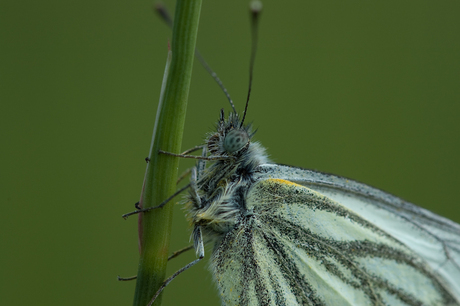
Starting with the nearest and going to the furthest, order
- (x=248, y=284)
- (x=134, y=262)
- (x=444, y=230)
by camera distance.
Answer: (x=248, y=284)
(x=444, y=230)
(x=134, y=262)

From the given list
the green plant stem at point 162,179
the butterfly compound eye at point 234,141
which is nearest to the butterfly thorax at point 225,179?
the butterfly compound eye at point 234,141

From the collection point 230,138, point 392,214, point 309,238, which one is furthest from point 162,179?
point 392,214

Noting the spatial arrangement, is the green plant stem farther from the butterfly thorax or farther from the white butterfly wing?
the white butterfly wing

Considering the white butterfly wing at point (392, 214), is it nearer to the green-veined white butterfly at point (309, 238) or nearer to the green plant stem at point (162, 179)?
the green-veined white butterfly at point (309, 238)

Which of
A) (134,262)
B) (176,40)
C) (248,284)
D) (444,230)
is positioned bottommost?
(134,262)

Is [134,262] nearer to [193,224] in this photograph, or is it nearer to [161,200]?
[193,224]

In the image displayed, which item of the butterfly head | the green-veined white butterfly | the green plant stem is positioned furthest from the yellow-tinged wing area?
the green plant stem

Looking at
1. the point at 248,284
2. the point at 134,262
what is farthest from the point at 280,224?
the point at 134,262
